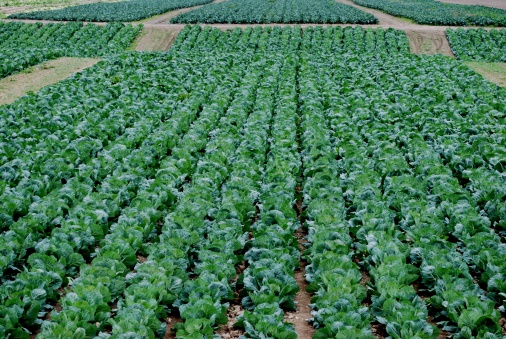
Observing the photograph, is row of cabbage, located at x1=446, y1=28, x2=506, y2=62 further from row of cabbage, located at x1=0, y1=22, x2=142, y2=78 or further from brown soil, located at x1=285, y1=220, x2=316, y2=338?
brown soil, located at x1=285, y1=220, x2=316, y2=338

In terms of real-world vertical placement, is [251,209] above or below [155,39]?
above

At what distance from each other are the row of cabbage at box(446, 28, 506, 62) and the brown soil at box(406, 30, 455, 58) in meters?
0.38

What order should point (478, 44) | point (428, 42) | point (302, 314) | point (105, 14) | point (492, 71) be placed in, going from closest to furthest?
point (302, 314) → point (492, 71) → point (478, 44) → point (428, 42) → point (105, 14)

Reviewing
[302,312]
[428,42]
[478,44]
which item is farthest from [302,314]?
[428,42]

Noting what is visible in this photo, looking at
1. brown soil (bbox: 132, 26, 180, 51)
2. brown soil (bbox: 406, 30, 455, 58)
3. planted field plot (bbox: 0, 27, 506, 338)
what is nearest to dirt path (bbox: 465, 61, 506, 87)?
planted field plot (bbox: 0, 27, 506, 338)

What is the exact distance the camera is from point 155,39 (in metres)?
33.3

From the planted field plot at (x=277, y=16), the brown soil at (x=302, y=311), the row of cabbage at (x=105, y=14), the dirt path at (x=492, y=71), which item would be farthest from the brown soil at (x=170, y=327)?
the row of cabbage at (x=105, y=14)

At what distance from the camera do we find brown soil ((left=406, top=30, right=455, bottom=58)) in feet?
98.6

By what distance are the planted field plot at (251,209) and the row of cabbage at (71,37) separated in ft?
47.3

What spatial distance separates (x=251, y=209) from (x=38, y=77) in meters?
15.1

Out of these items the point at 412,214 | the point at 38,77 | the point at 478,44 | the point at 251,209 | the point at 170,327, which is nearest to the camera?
the point at 170,327

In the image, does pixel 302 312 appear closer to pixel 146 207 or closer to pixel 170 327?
pixel 170 327

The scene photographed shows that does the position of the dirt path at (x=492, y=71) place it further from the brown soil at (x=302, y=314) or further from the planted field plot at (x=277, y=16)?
the brown soil at (x=302, y=314)

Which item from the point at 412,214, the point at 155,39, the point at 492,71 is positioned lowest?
the point at 155,39
